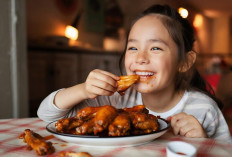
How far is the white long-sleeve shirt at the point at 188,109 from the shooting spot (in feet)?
3.92

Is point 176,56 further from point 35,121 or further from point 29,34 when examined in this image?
point 29,34

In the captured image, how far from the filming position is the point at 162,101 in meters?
A: 1.49

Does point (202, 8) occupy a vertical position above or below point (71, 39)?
above

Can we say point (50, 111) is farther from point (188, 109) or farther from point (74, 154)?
point (188, 109)

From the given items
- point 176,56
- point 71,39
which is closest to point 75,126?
point 176,56

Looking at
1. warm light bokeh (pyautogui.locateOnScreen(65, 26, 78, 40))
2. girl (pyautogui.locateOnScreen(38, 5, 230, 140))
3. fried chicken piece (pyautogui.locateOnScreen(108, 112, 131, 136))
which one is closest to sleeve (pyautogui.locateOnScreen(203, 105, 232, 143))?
girl (pyautogui.locateOnScreen(38, 5, 230, 140))

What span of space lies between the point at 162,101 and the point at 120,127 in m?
0.85

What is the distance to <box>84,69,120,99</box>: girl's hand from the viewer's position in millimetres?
998

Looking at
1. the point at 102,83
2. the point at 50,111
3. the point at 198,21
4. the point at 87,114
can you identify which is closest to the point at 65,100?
the point at 50,111

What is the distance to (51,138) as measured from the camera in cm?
83

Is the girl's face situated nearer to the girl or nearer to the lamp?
the girl

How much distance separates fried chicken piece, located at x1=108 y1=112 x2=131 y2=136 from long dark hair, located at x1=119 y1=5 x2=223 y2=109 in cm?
78

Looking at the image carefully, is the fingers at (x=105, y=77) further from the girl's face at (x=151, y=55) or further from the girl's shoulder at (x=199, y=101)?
the girl's shoulder at (x=199, y=101)

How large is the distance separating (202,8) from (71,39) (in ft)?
17.9
